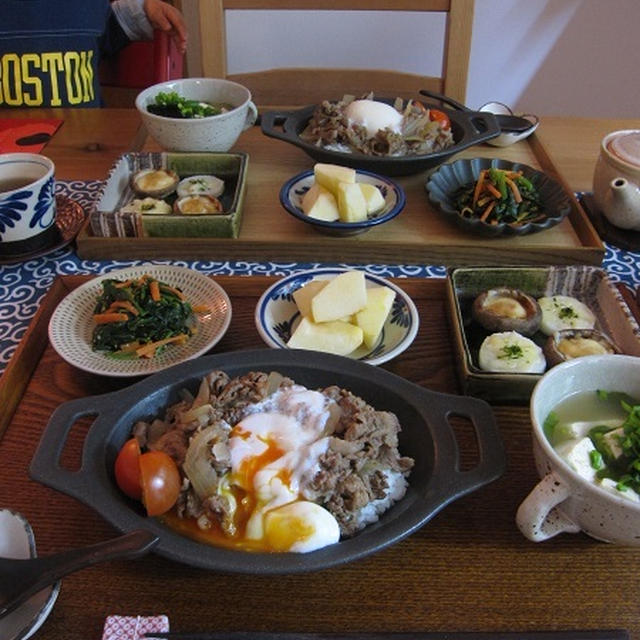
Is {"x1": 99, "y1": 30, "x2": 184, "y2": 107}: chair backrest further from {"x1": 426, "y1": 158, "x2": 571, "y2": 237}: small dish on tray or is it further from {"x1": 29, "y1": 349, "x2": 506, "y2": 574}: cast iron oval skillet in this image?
{"x1": 29, "y1": 349, "x2": 506, "y2": 574}: cast iron oval skillet

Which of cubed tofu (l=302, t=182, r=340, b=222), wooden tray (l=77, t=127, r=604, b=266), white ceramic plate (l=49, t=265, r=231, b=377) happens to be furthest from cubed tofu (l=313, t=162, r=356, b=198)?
white ceramic plate (l=49, t=265, r=231, b=377)

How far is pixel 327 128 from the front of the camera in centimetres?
206

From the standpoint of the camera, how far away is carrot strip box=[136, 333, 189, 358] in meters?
1.31

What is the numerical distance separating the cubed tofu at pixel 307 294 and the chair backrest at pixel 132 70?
1.87m

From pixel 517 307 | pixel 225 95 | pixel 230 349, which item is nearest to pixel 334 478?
pixel 230 349

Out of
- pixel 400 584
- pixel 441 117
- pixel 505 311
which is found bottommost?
pixel 400 584

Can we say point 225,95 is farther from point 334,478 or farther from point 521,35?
point 521,35

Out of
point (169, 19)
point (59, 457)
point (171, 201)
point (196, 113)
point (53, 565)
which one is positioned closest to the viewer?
point (53, 565)

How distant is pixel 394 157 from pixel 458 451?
3.57 ft

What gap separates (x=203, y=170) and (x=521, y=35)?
8.16ft

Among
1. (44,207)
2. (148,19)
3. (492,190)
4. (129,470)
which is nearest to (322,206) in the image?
(492,190)

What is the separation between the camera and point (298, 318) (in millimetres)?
1393

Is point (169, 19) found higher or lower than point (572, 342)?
higher

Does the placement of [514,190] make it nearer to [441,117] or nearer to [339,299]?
[441,117]
